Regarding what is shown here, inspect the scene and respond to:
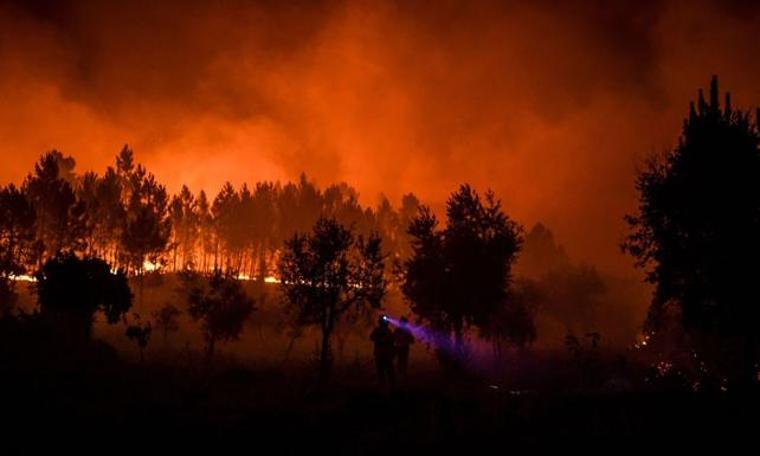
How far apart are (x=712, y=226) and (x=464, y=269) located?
588 inches

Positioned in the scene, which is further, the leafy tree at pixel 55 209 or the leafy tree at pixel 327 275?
the leafy tree at pixel 55 209

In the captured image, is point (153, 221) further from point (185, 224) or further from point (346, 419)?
point (346, 419)

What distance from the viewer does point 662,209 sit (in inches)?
875

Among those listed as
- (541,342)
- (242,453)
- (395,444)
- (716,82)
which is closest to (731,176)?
(716,82)

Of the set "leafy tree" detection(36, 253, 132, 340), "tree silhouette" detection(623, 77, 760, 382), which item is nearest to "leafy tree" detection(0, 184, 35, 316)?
"leafy tree" detection(36, 253, 132, 340)

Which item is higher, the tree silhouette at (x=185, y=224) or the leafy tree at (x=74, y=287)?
the tree silhouette at (x=185, y=224)

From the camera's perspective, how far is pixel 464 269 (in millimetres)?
33562

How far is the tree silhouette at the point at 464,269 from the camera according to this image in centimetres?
3359

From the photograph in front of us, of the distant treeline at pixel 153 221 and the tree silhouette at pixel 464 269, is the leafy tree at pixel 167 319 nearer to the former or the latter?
the distant treeline at pixel 153 221

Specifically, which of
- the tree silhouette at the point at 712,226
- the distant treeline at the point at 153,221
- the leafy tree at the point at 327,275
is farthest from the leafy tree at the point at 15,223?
the tree silhouette at the point at 712,226

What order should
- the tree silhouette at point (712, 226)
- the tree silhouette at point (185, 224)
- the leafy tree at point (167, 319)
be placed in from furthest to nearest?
the tree silhouette at point (185, 224) < the leafy tree at point (167, 319) < the tree silhouette at point (712, 226)

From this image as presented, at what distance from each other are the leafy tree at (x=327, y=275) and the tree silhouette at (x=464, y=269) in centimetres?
372

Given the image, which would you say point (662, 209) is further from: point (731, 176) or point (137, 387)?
point (137, 387)

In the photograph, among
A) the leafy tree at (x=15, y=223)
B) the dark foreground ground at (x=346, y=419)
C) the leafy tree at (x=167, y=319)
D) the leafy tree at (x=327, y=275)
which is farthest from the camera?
the leafy tree at (x=15, y=223)
